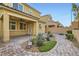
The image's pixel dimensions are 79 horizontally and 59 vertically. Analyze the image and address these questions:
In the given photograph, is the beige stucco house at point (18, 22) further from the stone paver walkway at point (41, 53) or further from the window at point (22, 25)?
the stone paver walkway at point (41, 53)

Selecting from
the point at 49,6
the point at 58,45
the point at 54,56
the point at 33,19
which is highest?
the point at 49,6

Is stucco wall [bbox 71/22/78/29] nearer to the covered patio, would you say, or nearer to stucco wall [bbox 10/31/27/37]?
the covered patio

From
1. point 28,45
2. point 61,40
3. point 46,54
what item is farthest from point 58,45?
point 28,45

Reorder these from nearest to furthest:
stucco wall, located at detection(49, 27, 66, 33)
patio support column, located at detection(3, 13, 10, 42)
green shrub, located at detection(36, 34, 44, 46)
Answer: patio support column, located at detection(3, 13, 10, 42)
green shrub, located at detection(36, 34, 44, 46)
stucco wall, located at detection(49, 27, 66, 33)

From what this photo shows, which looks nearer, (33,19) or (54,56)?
(54,56)

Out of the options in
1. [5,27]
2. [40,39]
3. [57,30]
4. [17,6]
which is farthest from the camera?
[17,6]

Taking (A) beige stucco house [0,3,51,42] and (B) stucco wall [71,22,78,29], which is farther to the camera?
(B) stucco wall [71,22,78,29]

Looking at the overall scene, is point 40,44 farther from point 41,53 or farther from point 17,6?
point 17,6

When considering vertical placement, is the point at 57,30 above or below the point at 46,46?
above

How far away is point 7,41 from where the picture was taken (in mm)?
3639

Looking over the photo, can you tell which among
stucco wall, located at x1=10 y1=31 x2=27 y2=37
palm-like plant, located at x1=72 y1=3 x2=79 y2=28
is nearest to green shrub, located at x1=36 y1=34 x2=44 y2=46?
stucco wall, located at x1=10 y1=31 x2=27 y2=37

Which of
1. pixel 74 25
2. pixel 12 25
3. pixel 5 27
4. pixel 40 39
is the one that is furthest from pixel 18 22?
pixel 74 25

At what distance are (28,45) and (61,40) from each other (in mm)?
1000

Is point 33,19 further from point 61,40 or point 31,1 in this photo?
point 61,40
